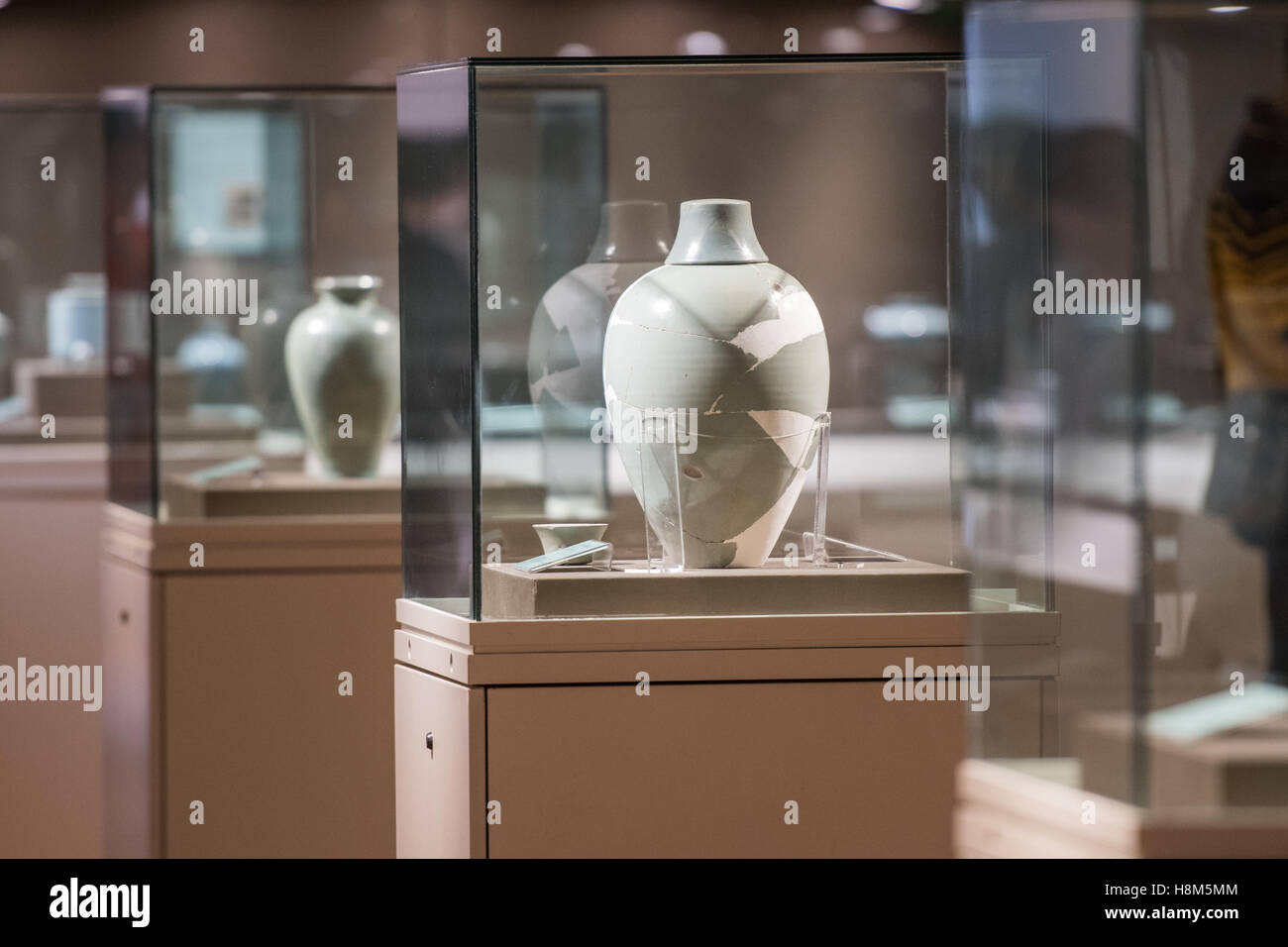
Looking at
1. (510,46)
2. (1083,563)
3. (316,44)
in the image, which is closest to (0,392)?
(316,44)

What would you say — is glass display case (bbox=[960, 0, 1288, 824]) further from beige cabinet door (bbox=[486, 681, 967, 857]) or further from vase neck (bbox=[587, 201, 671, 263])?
vase neck (bbox=[587, 201, 671, 263])

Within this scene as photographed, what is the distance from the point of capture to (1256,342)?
1.36 metres

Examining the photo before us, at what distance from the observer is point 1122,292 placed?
1373mm

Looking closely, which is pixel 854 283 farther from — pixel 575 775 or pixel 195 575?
pixel 195 575

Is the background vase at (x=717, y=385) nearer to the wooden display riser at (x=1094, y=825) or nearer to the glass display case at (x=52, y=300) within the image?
the wooden display riser at (x=1094, y=825)

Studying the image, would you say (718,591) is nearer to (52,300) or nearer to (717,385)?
(717,385)

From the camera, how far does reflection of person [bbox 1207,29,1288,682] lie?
1332 mm

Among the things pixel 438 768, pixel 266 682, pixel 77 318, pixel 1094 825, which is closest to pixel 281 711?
pixel 266 682

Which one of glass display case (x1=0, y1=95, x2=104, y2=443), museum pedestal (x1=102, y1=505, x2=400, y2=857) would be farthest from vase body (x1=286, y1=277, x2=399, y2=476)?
glass display case (x1=0, y1=95, x2=104, y2=443)

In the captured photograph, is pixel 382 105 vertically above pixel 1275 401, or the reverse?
pixel 382 105

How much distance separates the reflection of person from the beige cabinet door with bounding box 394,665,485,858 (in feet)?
2.44

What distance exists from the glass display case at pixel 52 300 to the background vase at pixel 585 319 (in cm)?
177

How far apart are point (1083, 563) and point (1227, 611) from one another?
0.87 feet

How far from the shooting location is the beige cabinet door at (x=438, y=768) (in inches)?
67.1
